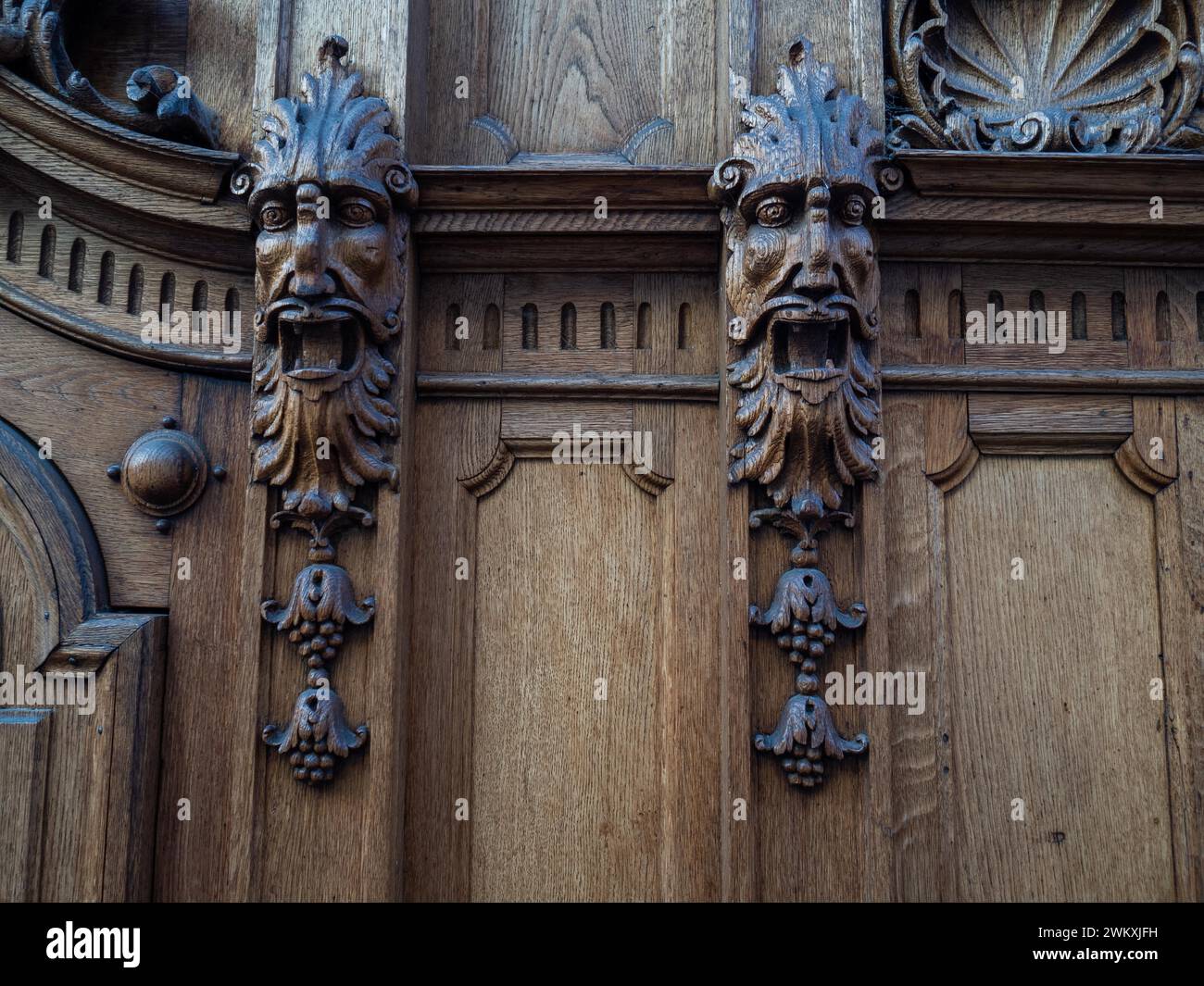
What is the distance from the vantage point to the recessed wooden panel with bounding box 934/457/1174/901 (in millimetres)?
1706

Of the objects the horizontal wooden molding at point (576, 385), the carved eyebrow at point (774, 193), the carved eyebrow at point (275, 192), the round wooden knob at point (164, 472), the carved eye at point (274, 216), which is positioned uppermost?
the carved eyebrow at point (275, 192)

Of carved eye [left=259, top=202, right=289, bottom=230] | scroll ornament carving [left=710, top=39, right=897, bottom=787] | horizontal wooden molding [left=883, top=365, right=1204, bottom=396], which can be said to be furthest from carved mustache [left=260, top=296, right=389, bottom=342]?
horizontal wooden molding [left=883, top=365, right=1204, bottom=396]

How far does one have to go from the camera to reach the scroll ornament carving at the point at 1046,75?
1.80 metres

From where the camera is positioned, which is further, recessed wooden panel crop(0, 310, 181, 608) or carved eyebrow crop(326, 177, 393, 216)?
recessed wooden panel crop(0, 310, 181, 608)

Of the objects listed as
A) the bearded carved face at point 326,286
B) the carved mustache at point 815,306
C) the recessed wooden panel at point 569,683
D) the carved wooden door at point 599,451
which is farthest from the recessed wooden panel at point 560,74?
the recessed wooden panel at point 569,683

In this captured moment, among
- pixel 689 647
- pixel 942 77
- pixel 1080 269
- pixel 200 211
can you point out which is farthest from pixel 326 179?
pixel 1080 269

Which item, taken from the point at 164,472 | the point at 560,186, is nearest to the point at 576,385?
the point at 560,186

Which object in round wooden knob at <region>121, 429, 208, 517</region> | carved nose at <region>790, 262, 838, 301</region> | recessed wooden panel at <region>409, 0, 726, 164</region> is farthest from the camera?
recessed wooden panel at <region>409, 0, 726, 164</region>

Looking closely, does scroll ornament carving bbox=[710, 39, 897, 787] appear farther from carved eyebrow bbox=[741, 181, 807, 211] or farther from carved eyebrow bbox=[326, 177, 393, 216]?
carved eyebrow bbox=[326, 177, 393, 216]

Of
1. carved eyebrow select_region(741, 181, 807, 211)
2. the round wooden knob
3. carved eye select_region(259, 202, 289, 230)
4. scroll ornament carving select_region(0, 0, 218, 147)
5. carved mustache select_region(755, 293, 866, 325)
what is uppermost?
scroll ornament carving select_region(0, 0, 218, 147)

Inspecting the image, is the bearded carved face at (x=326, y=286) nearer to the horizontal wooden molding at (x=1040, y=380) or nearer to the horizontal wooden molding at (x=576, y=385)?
the horizontal wooden molding at (x=576, y=385)

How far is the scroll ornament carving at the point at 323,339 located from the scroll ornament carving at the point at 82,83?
18cm
